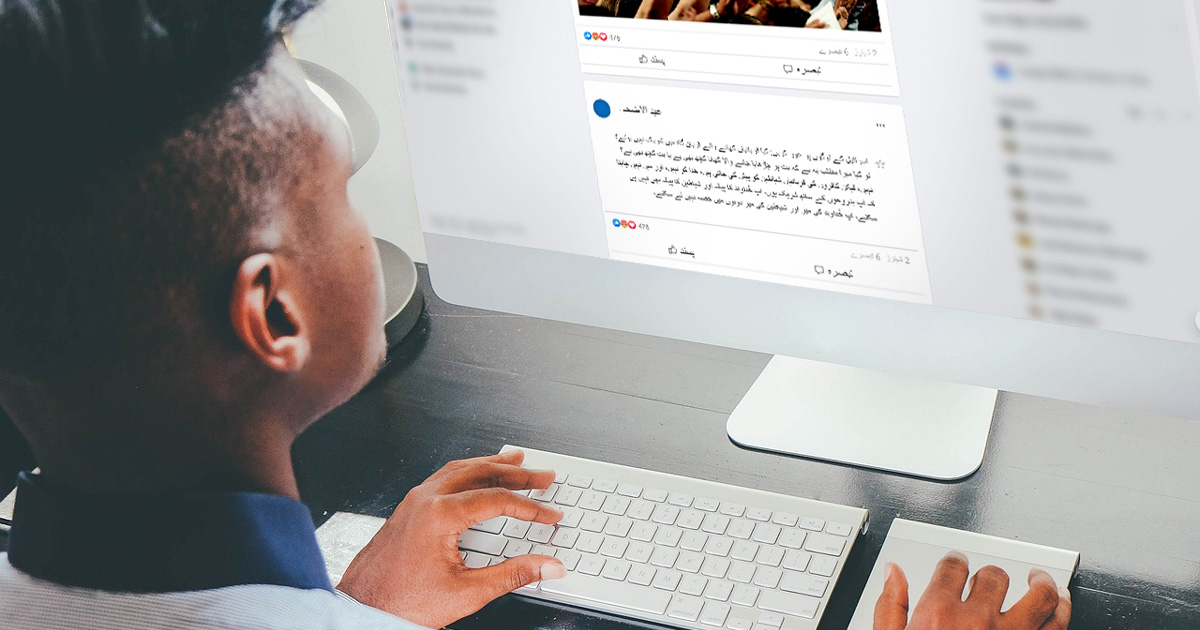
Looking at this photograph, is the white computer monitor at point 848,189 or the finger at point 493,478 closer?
the white computer monitor at point 848,189

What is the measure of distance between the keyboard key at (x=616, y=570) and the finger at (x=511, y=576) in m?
0.02

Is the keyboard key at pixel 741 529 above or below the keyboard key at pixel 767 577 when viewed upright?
below

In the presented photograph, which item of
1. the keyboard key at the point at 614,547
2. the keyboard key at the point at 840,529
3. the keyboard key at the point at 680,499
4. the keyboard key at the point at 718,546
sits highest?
the keyboard key at the point at 840,529

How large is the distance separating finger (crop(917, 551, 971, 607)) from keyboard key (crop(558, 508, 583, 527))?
0.59ft

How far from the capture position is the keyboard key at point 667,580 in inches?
21.6

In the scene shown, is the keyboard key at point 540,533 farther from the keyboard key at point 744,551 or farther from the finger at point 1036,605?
the finger at point 1036,605

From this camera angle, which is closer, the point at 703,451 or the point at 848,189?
the point at 848,189

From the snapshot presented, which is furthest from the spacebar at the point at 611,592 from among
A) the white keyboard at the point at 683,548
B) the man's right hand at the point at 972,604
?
the man's right hand at the point at 972,604

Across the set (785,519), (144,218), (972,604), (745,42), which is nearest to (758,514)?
(785,519)

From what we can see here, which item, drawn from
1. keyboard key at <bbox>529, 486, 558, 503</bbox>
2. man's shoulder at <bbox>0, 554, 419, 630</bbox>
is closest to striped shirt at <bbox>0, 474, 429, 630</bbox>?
man's shoulder at <bbox>0, 554, 419, 630</bbox>

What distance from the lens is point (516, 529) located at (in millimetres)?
603

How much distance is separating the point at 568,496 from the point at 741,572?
0.12 m

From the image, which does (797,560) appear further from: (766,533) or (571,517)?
(571,517)

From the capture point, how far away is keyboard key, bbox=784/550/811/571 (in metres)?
0.55
